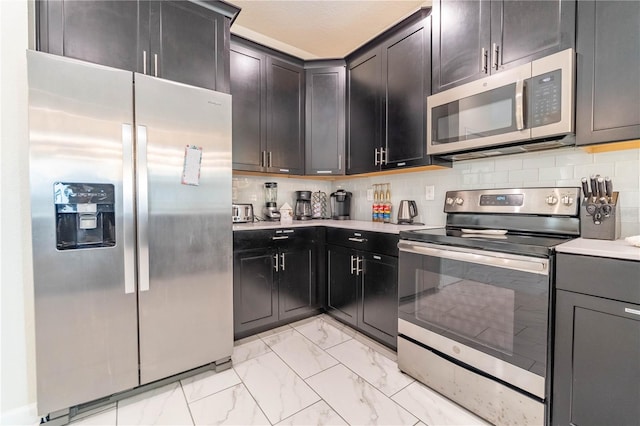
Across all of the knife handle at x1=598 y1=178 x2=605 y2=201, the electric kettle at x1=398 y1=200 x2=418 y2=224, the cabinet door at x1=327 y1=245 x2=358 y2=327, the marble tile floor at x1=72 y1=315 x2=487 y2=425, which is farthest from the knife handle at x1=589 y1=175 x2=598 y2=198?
the cabinet door at x1=327 y1=245 x2=358 y2=327

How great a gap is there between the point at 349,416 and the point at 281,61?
282 centimetres

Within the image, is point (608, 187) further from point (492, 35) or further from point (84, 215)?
point (84, 215)

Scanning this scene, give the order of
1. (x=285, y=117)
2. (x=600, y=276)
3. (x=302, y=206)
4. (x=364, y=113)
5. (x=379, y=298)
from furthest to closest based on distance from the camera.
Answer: (x=302, y=206) → (x=285, y=117) → (x=364, y=113) → (x=379, y=298) → (x=600, y=276)

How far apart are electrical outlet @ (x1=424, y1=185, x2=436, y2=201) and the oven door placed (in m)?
0.77

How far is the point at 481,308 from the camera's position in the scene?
1438mm

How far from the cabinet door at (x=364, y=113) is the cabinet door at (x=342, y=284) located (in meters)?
0.82

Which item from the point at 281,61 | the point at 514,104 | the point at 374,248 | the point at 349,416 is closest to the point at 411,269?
the point at 374,248

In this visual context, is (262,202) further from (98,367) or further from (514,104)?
(514,104)

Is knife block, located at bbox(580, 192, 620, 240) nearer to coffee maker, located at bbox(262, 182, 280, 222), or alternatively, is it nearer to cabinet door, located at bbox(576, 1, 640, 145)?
cabinet door, located at bbox(576, 1, 640, 145)

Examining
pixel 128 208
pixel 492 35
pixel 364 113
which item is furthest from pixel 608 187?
pixel 128 208

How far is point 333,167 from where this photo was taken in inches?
112

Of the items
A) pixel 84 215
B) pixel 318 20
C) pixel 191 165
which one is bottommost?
pixel 84 215

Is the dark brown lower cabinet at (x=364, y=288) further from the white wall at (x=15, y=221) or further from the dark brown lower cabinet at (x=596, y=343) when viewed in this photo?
the white wall at (x=15, y=221)

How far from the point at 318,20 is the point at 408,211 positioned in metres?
1.88
